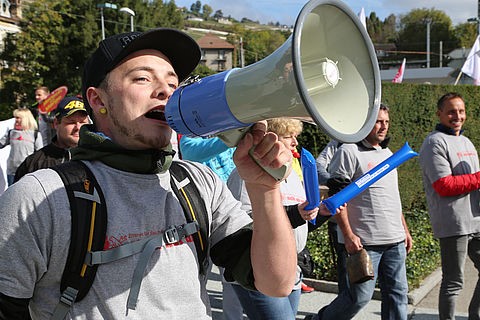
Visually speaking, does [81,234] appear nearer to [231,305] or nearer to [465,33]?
[231,305]

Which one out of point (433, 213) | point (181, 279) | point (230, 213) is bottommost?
point (433, 213)

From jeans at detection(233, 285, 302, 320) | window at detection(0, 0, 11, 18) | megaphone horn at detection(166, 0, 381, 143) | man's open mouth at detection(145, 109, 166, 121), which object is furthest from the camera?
window at detection(0, 0, 11, 18)

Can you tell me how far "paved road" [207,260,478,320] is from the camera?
5.11 metres

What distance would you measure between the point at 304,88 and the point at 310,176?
5.26 ft

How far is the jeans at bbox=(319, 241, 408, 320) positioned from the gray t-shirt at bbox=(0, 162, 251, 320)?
2729mm

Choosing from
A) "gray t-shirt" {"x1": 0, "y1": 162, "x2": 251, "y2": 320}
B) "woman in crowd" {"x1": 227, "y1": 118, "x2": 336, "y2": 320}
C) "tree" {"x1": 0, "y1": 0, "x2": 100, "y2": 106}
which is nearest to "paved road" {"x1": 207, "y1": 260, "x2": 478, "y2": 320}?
"woman in crowd" {"x1": 227, "y1": 118, "x2": 336, "y2": 320}

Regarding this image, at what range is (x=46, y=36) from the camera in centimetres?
4109

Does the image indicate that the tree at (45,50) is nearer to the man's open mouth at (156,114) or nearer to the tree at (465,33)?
the man's open mouth at (156,114)

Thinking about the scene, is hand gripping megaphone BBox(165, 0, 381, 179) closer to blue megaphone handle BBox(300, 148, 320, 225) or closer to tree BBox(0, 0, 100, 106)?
blue megaphone handle BBox(300, 148, 320, 225)

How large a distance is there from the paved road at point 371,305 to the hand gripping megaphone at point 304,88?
3860mm

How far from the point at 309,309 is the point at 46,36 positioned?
40.0 m

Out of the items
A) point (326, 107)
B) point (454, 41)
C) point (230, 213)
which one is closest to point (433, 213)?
point (230, 213)

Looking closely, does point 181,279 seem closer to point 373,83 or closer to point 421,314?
point 373,83

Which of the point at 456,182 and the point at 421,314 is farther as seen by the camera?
the point at 421,314
